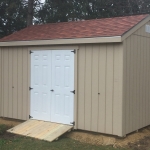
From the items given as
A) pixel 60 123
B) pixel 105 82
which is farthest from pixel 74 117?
pixel 105 82

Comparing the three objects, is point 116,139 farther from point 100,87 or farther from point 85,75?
point 85,75

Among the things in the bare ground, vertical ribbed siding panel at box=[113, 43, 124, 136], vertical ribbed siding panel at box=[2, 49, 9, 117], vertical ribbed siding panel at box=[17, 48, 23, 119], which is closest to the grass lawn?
the bare ground

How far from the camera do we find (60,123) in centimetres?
749

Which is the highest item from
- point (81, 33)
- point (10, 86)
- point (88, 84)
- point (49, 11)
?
point (49, 11)

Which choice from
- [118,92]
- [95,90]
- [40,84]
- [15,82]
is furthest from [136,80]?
[15,82]

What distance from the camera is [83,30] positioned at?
7.68 meters

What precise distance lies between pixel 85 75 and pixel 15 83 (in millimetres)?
2586

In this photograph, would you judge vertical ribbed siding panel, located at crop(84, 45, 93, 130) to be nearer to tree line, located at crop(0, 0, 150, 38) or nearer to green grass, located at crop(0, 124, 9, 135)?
green grass, located at crop(0, 124, 9, 135)

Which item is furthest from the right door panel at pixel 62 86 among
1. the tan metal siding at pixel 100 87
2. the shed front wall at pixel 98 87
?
the tan metal siding at pixel 100 87

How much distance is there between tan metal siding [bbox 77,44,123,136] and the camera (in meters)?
6.58

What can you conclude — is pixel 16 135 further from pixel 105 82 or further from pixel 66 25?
pixel 66 25

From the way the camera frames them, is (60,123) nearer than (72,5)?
Yes

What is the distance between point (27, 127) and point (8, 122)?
4.38 feet

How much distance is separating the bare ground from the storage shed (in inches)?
6.1
